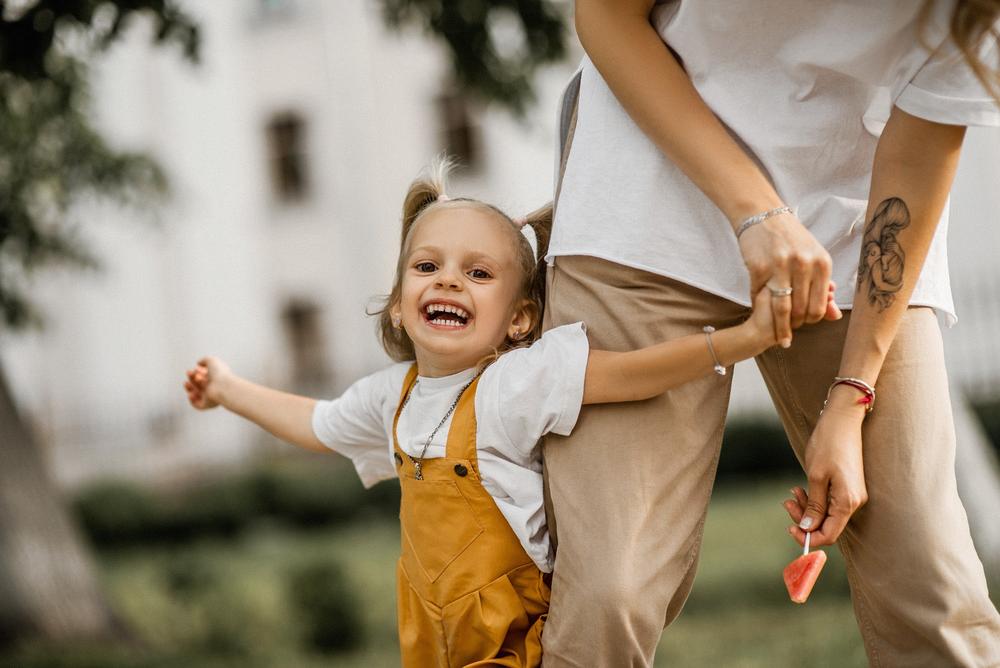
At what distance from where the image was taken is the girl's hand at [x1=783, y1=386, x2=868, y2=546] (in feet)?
6.01

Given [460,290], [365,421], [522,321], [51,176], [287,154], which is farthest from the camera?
[287,154]

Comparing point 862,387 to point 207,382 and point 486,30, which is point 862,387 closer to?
point 207,382

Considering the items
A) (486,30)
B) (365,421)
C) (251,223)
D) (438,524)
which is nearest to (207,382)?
(365,421)

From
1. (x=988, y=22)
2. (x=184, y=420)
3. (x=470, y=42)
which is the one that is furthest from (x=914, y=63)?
(x=184, y=420)

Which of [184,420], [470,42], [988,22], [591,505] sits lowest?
[184,420]

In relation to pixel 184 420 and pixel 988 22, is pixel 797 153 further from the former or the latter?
pixel 184 420

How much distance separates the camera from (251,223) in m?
17.1

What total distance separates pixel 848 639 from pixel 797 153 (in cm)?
373

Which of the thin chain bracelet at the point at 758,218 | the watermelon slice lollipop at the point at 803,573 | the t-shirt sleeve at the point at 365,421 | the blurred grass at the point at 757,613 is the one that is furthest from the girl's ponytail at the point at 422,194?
the blurred grass at the point at 757,613

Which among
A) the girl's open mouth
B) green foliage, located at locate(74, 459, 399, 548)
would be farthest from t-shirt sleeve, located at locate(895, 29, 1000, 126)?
green foliage, located at locate(74, 459, 399, 548)

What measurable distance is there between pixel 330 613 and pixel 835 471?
4761 mm

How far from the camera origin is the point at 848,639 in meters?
5.04

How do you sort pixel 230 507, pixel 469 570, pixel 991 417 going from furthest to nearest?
pixel 230 507, pixel 991 417, pixel 469 570

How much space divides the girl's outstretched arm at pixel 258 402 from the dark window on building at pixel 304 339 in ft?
48.3
